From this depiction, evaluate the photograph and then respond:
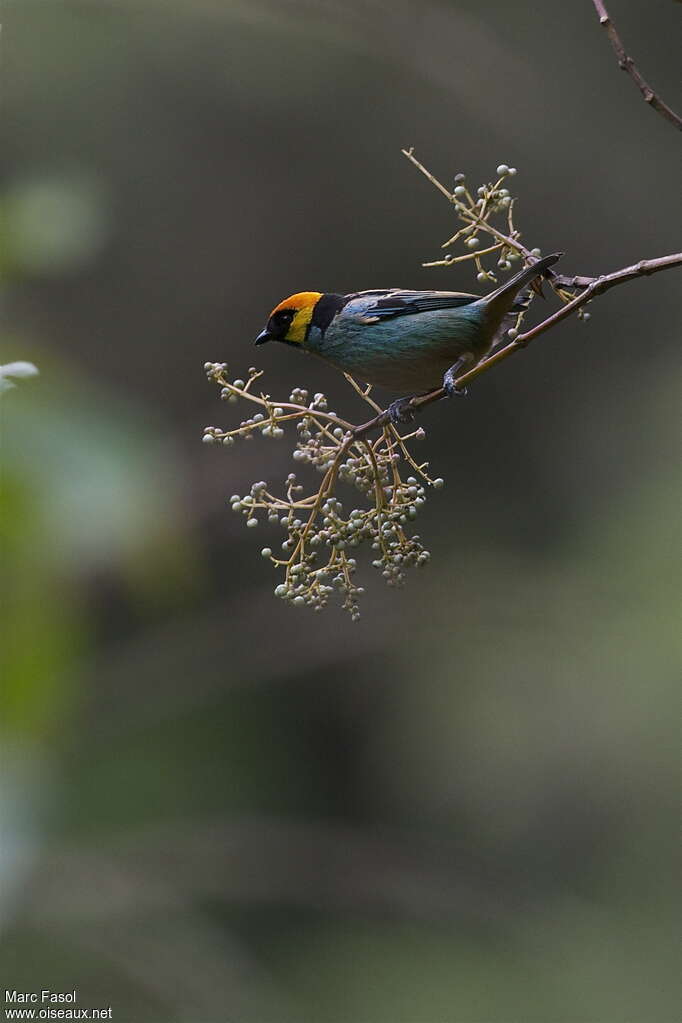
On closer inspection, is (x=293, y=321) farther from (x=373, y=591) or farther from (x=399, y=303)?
(x=373, y=591)

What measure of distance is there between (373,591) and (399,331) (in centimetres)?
561

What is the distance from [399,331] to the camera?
9.50 feet

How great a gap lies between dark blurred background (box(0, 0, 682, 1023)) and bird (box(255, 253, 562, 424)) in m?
4.00

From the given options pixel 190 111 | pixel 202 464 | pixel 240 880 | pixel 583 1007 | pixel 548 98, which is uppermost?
pixel 190 111

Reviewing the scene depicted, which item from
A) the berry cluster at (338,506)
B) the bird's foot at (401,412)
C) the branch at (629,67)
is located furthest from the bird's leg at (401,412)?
the branch at (629,67)

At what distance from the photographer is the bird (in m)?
2.77

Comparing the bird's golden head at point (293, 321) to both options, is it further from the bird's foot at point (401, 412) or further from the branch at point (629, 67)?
the branch at point (629, 67)

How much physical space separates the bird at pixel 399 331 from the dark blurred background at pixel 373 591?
400 cm

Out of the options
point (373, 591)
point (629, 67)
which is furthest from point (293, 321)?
point (373, 591)

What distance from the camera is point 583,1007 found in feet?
25.5

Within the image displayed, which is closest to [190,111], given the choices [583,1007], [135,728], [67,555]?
[135,728]

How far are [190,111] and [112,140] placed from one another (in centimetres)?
63

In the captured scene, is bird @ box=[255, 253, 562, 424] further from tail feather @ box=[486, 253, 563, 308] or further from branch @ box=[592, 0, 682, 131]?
branch @ box=[592, 0, 682, 131]

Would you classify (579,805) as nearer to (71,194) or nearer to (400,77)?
(400,77)
